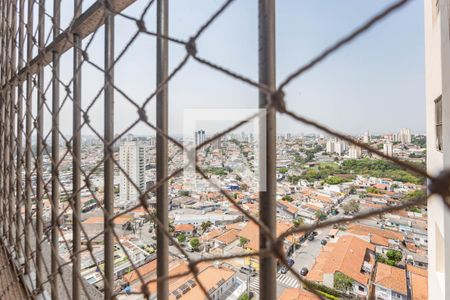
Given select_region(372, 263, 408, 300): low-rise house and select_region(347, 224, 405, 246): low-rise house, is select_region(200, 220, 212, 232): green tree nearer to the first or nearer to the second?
select_region(347, 224, 405, 246): low-rise house

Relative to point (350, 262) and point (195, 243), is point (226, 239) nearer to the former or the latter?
point (195, 243)

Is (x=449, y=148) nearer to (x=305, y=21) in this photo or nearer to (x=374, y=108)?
(x=374, y=108)

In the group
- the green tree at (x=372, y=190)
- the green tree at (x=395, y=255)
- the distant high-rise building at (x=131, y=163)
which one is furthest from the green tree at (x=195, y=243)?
the green tree at (x=395, y=255)

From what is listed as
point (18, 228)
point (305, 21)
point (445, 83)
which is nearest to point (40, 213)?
point (18, 228)

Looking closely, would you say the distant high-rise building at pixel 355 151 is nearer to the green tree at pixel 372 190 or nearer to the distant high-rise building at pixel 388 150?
the distant high-rise building at pixel 388 150

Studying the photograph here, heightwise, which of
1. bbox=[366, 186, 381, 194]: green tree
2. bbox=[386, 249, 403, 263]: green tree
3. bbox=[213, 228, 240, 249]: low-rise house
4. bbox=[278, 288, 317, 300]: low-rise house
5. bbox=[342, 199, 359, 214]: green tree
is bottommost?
bbox=[386, 249, 403, 263]: green tree

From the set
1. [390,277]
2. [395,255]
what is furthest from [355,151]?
[390,277]

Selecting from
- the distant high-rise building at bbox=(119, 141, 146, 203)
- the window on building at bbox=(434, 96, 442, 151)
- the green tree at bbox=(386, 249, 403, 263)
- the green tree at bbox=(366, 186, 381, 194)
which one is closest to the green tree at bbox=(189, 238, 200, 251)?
the distant high-rise building at bbox=(119, 141, 146, 203)
